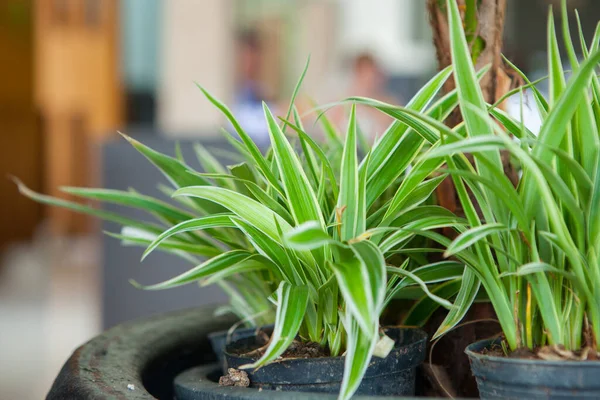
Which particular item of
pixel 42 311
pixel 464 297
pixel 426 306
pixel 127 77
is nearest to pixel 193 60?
pixel 42 311

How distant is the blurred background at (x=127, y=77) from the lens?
520 cm

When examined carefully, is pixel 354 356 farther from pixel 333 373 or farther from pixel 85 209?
pixel 85 209

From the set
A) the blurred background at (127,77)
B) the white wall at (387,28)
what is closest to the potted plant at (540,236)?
the blurred background at (127,77)

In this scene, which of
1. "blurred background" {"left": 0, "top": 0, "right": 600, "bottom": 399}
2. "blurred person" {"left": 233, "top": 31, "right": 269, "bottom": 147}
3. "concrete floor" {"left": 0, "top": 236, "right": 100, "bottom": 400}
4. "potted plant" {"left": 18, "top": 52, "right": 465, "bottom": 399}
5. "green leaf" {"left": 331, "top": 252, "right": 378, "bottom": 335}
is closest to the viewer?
"green leaf" {"left": 331, "top": 252, "right": 378, "bottom": 335}

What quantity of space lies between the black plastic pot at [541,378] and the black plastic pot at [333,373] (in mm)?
99

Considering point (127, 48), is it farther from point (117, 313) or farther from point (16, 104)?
point (117, 313)

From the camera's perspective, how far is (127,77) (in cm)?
873

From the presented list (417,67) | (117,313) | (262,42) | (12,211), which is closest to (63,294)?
(117,313)

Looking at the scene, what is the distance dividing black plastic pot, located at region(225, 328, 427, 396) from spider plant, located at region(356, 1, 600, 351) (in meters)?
0.07

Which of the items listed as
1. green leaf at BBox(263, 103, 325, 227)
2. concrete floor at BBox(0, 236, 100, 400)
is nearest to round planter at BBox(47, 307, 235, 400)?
green leaf at BBox(263, 103, 325, 227)

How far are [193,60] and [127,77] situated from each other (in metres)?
3.76

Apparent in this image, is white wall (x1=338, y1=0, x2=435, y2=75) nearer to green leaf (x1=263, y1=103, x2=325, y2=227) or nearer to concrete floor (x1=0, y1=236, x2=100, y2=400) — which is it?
concrete floor (x1=0, y1=236, x2=100, y2=400)

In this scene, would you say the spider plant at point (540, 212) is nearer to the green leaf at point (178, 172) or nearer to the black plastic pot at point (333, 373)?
the black plastic pot at point (333, 373)

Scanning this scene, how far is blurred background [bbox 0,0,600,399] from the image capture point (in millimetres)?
5195
